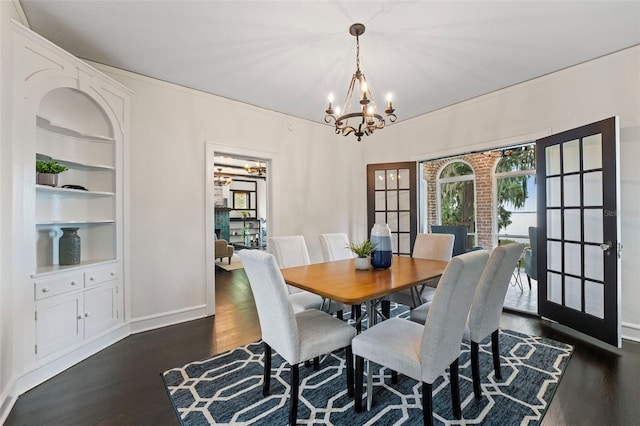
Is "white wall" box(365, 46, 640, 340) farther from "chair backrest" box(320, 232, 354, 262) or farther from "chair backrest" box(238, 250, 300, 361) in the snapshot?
"chair backrest" box(238, 250, 300, 361)

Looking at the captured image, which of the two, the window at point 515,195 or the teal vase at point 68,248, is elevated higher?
the window at point 515,195

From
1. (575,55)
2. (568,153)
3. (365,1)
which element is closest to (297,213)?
(365,1)

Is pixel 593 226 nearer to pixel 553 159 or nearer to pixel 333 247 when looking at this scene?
pixel 553 159

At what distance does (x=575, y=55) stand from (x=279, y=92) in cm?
308

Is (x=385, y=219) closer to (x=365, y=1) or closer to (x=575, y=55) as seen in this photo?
(x=575, y=55)

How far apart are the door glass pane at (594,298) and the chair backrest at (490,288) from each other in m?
1.44

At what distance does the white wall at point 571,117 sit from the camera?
2.66m

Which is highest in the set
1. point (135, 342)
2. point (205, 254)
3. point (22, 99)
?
point (22, 99)

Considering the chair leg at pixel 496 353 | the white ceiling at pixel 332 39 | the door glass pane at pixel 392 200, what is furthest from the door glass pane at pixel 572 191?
the door glass pane at pixel 392 200

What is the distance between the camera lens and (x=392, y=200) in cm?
473

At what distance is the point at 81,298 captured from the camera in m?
2.44

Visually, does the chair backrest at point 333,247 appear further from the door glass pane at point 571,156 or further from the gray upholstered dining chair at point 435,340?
the door glass pane at point 571,156

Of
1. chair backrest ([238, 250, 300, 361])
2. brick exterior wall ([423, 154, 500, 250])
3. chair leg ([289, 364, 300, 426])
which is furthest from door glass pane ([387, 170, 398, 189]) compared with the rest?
chair leg ([289, 364, 300, 426])

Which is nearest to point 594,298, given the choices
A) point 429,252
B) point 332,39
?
point 429,252
